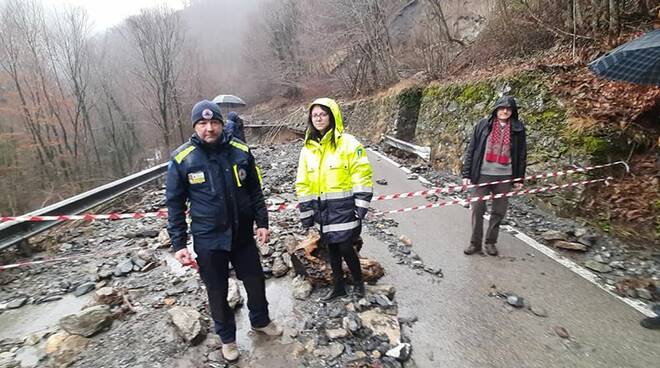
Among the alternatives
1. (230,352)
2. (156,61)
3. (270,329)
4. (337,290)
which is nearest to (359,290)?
(337,290)

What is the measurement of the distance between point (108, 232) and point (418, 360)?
20.2 feet

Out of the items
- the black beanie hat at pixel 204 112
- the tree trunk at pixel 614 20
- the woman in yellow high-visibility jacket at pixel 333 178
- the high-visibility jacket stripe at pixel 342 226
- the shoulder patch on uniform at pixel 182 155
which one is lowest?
the high-visibility jacket stripe at pixel 342 226

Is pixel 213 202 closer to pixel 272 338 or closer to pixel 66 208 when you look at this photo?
pixel 272 338

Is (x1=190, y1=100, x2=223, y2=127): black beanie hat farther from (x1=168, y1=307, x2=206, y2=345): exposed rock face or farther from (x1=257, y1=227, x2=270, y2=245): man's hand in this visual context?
(x1=168, y1=307, x2=206, y2=345): exposed rock face

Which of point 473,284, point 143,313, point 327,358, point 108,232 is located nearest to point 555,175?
point 473,284

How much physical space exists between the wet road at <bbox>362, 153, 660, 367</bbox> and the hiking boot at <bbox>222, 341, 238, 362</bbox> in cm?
157

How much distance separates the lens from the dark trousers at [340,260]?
10.8 ft

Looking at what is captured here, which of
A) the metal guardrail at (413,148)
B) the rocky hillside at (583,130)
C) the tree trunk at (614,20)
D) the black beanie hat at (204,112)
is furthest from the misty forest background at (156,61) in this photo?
the black beanie hat at (204,112)

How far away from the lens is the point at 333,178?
10.2 ft

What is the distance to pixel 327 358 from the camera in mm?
2820

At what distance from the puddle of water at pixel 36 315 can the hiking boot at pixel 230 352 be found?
2176 mm

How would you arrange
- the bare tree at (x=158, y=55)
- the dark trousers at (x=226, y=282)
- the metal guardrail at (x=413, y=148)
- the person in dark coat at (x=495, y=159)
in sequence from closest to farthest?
1. the dark trousers at (x=226, y=282)
2. the person in dark coat at (x=495, y=159)
3. the metal guardrail at (x=413, y=148)
4. the bare tree at (x=158, y=55)

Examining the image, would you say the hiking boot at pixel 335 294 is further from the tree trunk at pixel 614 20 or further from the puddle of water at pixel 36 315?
the tree trunk at pixel 614 20

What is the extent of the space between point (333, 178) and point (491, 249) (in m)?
2.89
